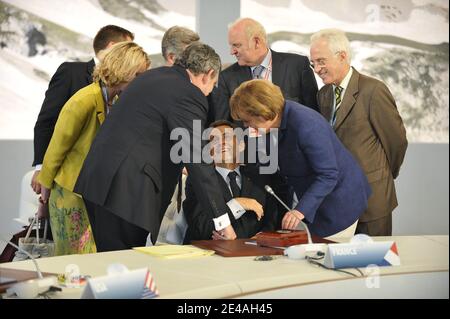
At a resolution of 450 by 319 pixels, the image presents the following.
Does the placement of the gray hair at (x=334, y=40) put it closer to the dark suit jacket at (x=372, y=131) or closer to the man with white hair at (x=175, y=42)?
the dark suit jacket at (x=372, y=131)

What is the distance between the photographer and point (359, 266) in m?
2.56

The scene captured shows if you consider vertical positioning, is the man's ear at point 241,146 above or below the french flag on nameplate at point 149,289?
above

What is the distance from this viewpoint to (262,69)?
3.97m

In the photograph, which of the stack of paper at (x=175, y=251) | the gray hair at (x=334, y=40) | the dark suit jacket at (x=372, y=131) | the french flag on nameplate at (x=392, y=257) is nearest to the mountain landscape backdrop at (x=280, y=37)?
the gray hair at (x=334, y=40)

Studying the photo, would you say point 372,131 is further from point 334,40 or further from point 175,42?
A: point 175,42

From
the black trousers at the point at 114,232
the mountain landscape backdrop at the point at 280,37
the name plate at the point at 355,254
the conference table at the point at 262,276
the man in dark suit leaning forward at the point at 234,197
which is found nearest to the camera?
the conference table at the point at 262,276

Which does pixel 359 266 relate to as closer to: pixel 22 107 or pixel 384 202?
pixel 384 202

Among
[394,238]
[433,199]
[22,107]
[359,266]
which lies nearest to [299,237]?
[359,266]

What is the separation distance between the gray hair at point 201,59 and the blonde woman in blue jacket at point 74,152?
25 cm

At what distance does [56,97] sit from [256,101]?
1.12 meters

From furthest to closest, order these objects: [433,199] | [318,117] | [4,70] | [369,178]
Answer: [433,199], [4,70], [369,178], [318,117]

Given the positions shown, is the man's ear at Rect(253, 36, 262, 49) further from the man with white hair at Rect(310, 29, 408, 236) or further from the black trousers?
the black trousers

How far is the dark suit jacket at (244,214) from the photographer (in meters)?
3.36
